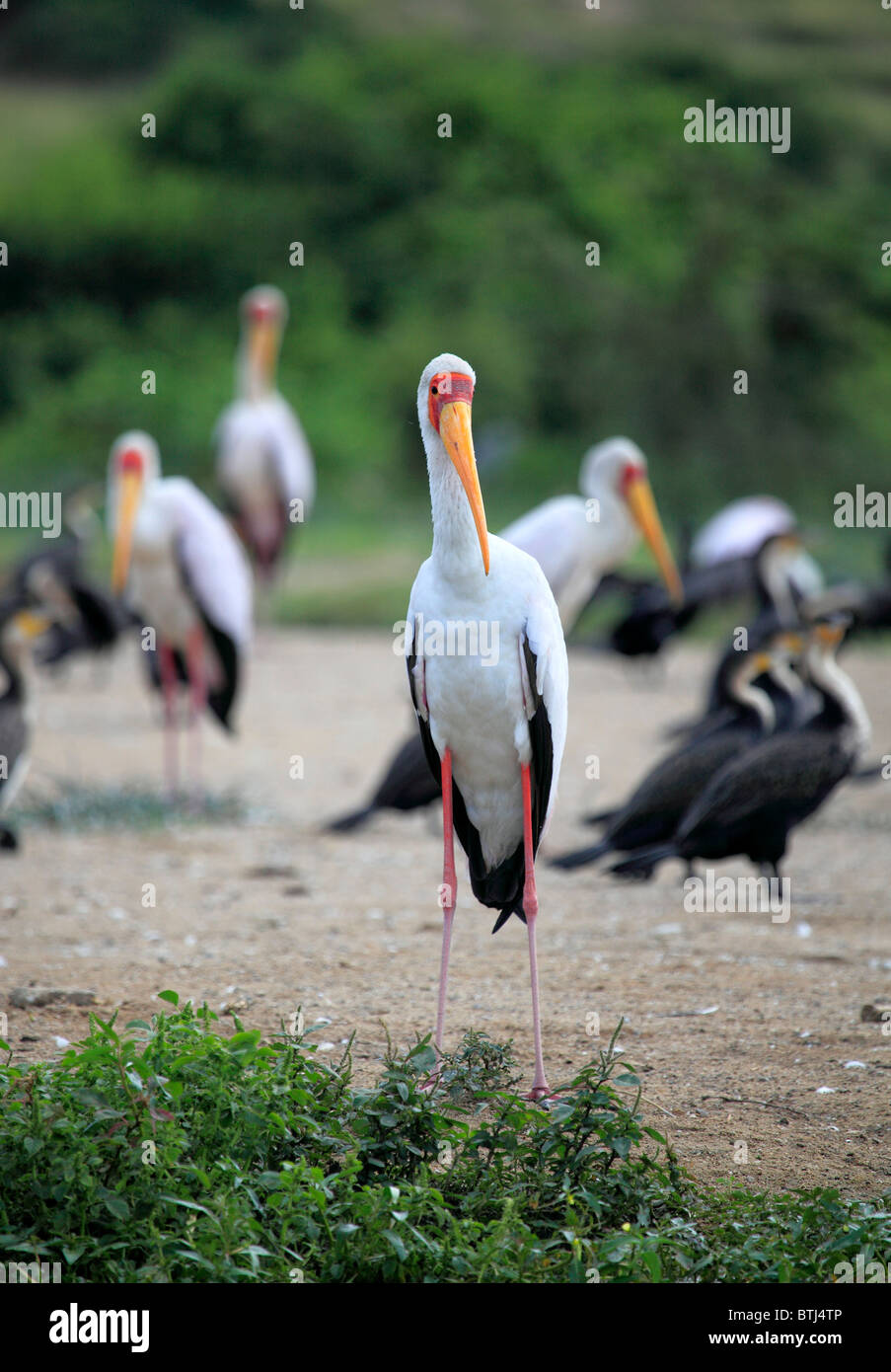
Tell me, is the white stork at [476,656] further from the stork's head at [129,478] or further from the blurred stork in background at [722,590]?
the blurred stork in background at [722,590]

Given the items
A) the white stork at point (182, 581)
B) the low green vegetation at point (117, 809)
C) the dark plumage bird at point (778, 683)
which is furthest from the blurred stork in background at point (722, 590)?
the low green vegetation at point (117, 809)

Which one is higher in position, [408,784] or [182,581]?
[182,581]

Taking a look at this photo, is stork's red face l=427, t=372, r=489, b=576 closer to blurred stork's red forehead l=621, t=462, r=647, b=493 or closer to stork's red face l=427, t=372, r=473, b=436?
stork's red face l=427, t=372, r=473, b=436

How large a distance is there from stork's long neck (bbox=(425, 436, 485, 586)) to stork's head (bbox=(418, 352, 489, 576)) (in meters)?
0.02

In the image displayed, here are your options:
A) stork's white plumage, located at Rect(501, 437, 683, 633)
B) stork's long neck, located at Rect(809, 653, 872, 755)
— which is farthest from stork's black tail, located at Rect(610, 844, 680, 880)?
stork's white plumage, located at Rect(501, 437, 683, 633)

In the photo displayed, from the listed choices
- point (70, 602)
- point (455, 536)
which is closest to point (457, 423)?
point (455, 536)

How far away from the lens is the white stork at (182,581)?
7.29m

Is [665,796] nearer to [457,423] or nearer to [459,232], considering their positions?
[457,423]

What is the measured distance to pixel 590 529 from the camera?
6820 millimetres

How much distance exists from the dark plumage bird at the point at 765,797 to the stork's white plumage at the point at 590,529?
4.48 feet

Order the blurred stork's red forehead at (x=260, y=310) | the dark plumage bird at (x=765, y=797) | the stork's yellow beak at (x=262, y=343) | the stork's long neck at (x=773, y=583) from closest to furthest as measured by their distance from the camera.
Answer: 1. the dark plumage bird at (x=765, y=797)
2. the stork's long neck at (x=773, y=583)
3. the stork's yellow beak at (x=262, y=343)
4. the blurred stork's red forehead at (x=260, y=310)

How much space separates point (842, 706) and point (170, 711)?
311 cm

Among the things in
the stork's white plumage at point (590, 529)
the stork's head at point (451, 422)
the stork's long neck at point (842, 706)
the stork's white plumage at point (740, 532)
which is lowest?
the stork's long neck at point (842, 706)

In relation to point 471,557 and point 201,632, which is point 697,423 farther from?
point 471,557
